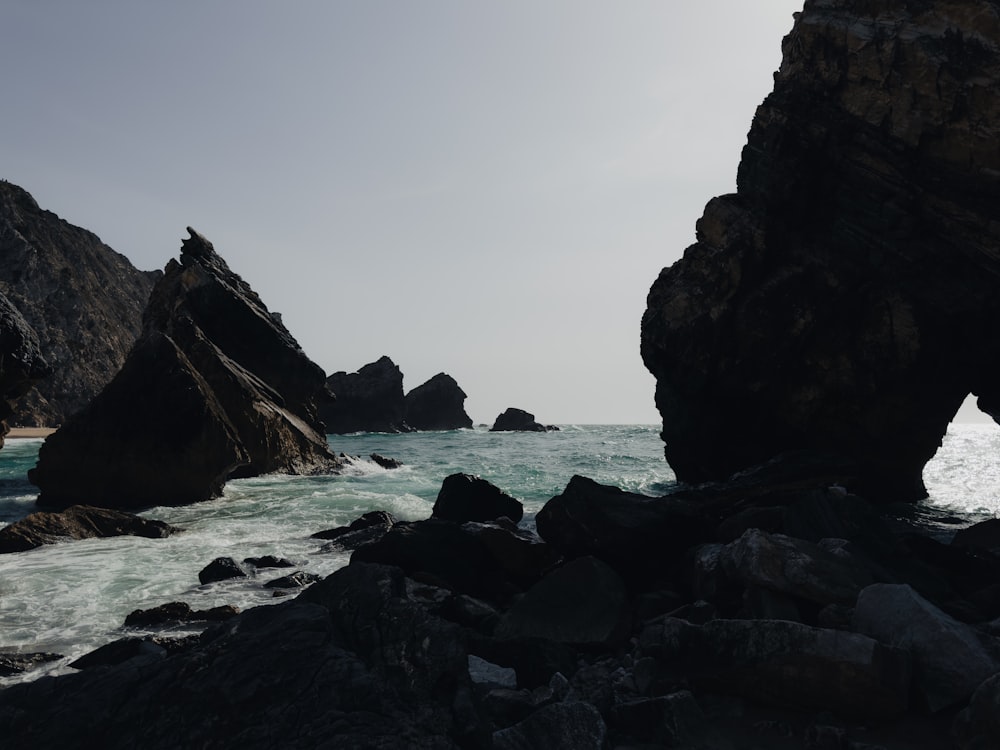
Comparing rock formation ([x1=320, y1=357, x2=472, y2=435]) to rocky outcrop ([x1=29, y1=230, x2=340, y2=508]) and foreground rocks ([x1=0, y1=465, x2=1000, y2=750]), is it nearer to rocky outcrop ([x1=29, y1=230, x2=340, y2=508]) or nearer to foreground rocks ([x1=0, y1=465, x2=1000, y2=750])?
rocky outcrop ([x1=29, y1=230, x2=340, y2=508])

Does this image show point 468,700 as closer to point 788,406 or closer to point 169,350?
point 169,350

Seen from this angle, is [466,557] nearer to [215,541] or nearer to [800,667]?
[800,667]

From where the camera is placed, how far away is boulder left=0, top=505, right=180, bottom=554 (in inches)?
480

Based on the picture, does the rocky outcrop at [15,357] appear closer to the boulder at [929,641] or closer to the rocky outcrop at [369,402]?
the boulder at [929,641]

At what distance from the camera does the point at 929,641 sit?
4.75 metres

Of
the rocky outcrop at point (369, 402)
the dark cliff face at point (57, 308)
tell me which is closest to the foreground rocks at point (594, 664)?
the dark cliff face at point (57, 308)

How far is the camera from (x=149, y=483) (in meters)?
18.1

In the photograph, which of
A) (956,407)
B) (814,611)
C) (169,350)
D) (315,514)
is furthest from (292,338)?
(814,611)

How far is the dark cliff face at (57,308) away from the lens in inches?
3115

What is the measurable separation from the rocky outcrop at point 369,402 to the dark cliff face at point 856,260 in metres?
76.0

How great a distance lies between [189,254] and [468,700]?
1199 inches

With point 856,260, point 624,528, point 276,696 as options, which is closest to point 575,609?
point 624,528

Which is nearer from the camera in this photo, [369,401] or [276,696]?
[276,696]

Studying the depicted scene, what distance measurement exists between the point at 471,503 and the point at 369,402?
85156 millimetres
